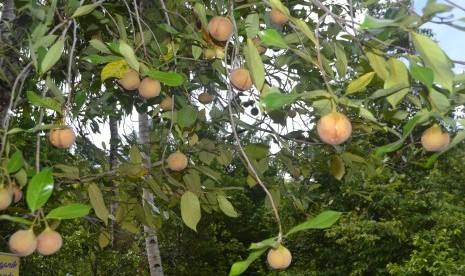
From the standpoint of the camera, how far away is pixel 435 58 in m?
0.94

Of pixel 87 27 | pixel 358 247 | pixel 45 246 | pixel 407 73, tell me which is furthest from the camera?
pixel 358 247

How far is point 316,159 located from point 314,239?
915cm

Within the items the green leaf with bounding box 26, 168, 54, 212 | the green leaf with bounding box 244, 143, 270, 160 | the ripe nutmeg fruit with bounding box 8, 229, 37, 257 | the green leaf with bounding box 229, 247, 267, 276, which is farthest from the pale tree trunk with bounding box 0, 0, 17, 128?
the green leaf with bounding box 229, 247, 267, 276

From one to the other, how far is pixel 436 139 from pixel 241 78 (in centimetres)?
47

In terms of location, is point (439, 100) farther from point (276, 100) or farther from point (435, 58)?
point (276, 100)

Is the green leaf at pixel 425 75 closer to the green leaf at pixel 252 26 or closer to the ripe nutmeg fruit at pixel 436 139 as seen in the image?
the ripe nutmeg fruit at pixel 436 139

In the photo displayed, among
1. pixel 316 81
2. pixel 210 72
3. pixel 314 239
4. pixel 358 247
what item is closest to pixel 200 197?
pixel 210 72

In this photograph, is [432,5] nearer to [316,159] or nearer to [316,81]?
[316,81]

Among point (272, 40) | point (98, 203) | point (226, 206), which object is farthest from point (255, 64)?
point (226, 206)

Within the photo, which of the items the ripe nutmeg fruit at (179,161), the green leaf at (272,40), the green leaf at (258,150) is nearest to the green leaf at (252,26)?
the green leaf at (272,40)

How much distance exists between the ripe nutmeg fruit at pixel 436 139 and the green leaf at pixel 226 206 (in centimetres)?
107

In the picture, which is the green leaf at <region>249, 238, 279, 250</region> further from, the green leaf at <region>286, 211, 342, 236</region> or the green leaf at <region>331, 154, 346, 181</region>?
the green leaf at <region>331, 154, 346, 181</region>

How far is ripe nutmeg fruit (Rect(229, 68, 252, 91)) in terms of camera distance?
4.69 ft

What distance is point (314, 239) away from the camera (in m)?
11.7
